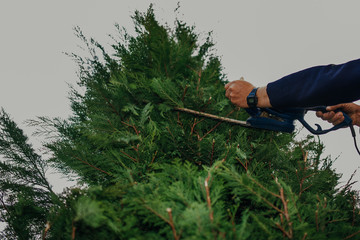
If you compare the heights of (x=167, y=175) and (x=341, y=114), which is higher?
(x=167, y=175)

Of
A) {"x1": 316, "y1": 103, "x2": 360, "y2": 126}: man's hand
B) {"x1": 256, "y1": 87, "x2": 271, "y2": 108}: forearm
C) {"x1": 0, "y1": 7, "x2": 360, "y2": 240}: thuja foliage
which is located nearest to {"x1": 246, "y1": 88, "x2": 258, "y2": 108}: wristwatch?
{"x1": 256, "y1": 87, "x2": 271, "y2": 108}: forearm

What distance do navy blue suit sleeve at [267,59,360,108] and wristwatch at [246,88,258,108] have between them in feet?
0.39

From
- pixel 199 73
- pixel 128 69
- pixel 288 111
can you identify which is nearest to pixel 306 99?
pixel 288 111

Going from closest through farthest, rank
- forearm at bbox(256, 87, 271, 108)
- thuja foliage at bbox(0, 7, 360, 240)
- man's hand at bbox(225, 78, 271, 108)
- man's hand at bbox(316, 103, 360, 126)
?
1. thuja foliage at bbox(0, 7, 360, 240)
2. forearm at bbox(256, 87, 271, 108)
3. man's hand at bbox(225, 78, 271, 108)
4. man's hand at bbox(316, 103, 360, 126)

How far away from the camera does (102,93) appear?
153 cm

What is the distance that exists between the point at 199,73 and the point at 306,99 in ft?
2.90

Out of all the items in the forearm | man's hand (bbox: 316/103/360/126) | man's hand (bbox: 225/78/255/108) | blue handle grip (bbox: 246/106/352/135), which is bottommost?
man's hand (bbox: 316/103/360/126)

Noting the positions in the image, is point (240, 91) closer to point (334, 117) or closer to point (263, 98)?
point (263, 98)

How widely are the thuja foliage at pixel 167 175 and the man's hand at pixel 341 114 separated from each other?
458mm

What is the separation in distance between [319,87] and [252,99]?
0.42 metres

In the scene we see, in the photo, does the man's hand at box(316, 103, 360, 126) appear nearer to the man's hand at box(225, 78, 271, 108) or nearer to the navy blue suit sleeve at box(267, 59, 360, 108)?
the navy blue suit sleeve at box(267, 59, 360, 108)

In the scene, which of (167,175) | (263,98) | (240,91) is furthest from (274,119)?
(167,175)

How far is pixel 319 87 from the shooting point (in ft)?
3.73

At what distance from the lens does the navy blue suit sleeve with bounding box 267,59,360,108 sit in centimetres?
106
